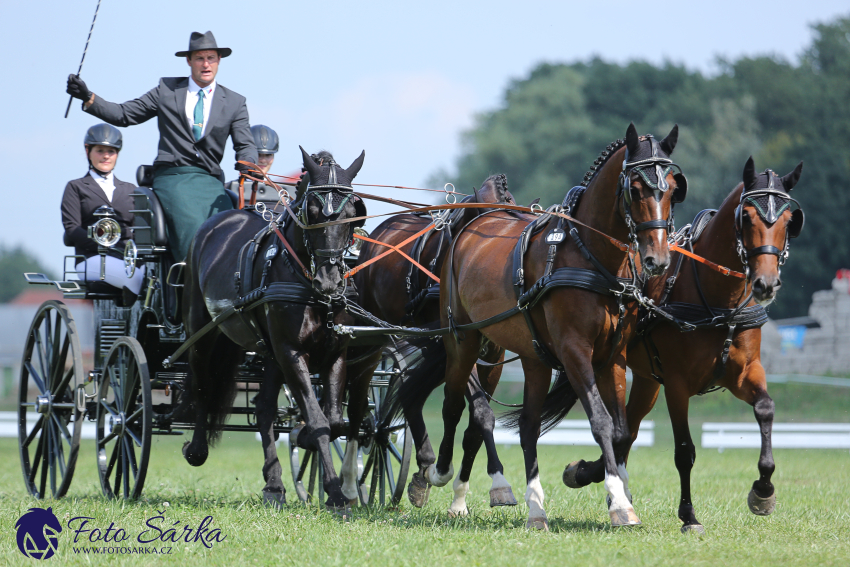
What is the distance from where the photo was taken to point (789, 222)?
5.82m

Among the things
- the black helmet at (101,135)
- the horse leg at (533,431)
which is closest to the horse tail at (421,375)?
the horse leg at (533,431)

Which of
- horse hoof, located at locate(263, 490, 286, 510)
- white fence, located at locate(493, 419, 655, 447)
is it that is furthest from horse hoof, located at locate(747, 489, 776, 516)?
white fence, located at locate(493, 419, 655, 447)

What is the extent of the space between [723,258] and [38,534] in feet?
14.1

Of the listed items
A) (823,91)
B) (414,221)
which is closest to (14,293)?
(823,91)

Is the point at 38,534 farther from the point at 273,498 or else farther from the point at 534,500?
the point at 534,500

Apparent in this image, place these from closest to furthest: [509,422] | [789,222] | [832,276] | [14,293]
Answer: [789,222]
[509,422]
[832,276]
[14,293]

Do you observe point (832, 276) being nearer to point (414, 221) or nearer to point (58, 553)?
point (414, 221)

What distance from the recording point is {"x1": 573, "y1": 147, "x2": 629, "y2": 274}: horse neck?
5684 millimetres

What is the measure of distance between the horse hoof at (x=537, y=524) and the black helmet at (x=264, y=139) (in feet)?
16.1

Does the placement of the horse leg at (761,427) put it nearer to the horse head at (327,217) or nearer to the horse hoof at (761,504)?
the horse hoof at (761,504)

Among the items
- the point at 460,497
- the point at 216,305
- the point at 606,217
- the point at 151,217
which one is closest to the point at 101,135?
the point at 151,217

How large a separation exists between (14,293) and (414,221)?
72148 mm

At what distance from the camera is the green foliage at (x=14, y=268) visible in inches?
2901

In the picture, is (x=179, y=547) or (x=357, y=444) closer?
(x=179, y=547)
